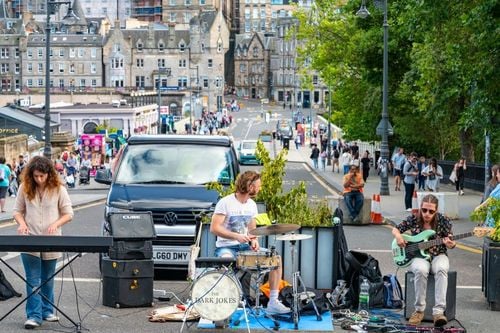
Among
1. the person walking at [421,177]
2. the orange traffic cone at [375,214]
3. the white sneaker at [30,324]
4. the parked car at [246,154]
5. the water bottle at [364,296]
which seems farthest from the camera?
the parked car at [246,154]

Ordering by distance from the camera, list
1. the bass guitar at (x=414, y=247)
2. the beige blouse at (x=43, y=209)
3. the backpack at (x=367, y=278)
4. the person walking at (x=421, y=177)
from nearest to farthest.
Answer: the beige blouse at (x=43, y=209) → the bass guitar at (x=414, y=247) → the backpack at (x=367, y=278) → the person walking at (x=421, y=177)

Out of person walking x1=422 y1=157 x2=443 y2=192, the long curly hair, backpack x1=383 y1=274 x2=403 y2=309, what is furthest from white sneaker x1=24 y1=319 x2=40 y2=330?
person walking x1=422 y1=157 x2=443 y2=192

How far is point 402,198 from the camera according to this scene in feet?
135

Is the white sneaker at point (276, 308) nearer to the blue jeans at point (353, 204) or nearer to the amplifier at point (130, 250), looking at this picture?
the amplifier at point (130, 250)

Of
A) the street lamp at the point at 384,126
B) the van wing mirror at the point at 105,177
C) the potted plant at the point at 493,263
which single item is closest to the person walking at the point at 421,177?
the street lamp at the point at 384,126

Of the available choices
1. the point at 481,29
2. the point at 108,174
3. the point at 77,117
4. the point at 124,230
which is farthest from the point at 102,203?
the point at 77,117

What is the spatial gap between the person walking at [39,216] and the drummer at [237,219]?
5.46ft

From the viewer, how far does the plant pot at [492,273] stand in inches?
578

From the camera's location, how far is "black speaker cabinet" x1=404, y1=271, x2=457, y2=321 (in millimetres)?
13875

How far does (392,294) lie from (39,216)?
430 centimetres

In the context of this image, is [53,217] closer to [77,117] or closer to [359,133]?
[359,133]

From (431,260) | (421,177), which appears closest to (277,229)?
(431,260)

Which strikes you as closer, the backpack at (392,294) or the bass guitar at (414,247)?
the bass guitar at (414,247)

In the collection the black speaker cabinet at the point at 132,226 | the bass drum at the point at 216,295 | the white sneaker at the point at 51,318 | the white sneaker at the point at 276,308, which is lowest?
the white sneaker at the point at 51,318
